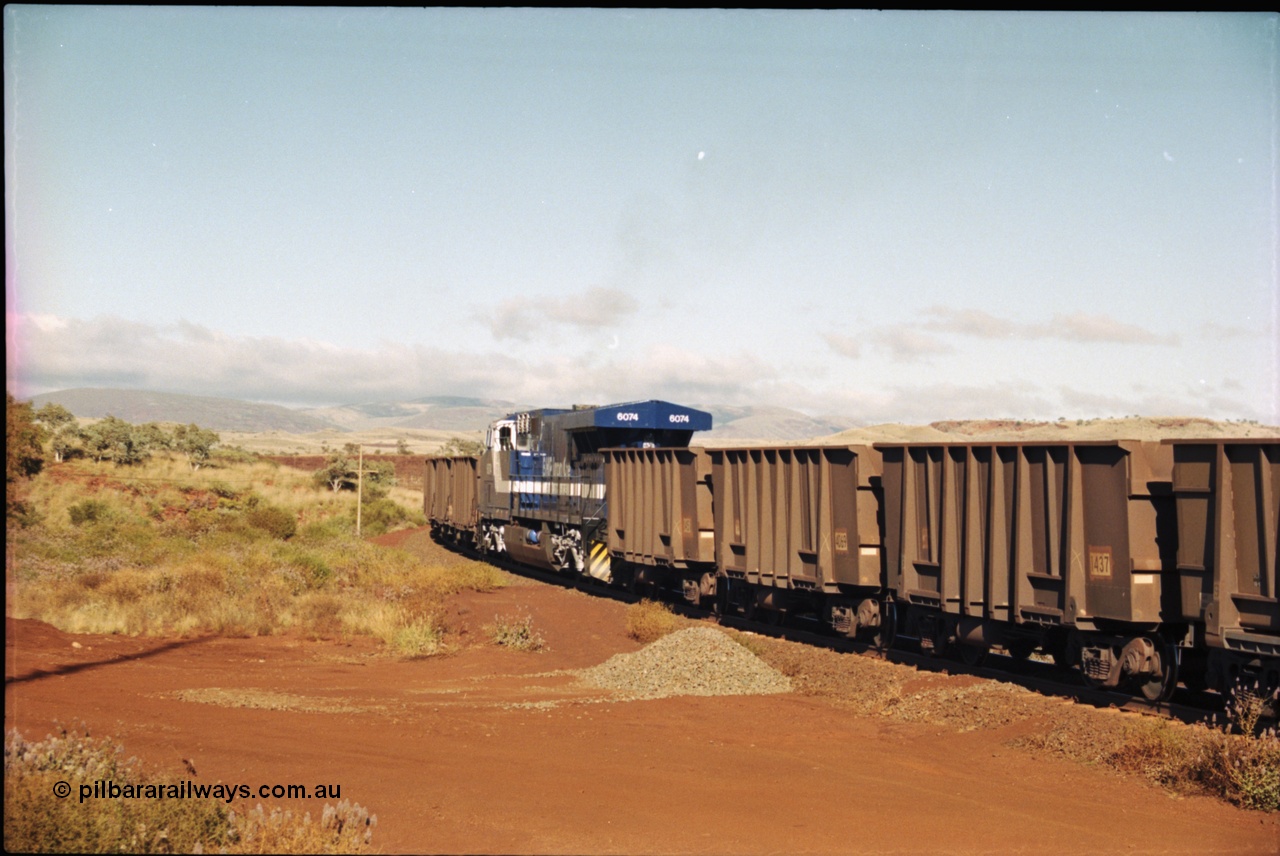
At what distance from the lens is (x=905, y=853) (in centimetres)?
753

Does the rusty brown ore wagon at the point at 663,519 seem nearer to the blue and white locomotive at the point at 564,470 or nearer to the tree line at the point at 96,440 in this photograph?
the blue and white locomotive at the point at 564,470

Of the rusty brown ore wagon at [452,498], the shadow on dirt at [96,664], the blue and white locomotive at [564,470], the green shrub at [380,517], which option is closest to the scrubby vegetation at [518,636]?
the shadow on dirt at [96,664]

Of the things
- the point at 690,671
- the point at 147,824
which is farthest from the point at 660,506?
the point at 147,824

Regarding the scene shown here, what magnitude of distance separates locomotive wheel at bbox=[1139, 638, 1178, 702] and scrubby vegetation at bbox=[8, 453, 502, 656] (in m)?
12.1

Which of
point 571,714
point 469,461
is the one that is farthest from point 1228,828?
point 469,461

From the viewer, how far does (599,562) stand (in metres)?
27.9

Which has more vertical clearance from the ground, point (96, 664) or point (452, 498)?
point (452, 498)

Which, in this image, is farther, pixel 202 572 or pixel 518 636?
pixel 202 572

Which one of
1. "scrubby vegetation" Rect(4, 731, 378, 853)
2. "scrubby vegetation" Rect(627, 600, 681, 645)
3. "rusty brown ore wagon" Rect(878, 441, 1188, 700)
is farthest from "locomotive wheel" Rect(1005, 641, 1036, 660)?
"scrubby vegetation" Rect(4, 731, 378, 853)

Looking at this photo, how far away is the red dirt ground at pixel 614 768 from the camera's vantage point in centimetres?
791

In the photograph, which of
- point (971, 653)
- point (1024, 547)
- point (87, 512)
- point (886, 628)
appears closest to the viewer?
point (1024, 547)

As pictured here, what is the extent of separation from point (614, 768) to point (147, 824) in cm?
437

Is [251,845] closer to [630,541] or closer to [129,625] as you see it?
[129,625]

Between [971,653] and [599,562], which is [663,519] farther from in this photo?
[971,653]
